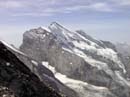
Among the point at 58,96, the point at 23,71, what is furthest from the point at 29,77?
the point at 58,96

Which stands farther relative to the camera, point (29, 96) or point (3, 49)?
point (3, 49)

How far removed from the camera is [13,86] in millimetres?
33094

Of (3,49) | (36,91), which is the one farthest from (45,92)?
(3,49)

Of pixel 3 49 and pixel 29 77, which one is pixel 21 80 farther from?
pixel 3 49

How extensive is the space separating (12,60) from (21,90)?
5.67 metres

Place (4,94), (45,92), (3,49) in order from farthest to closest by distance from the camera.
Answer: (3,49) < (45,92) < (4,94)

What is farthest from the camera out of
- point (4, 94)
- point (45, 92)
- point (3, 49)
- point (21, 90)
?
point (3, 49)

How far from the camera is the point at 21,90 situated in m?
33.3

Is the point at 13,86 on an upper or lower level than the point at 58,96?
upper

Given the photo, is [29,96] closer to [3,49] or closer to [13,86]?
[13,86]

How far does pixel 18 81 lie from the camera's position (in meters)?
34.1

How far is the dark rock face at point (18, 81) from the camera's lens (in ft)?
108

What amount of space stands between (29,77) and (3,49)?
519 centimetres

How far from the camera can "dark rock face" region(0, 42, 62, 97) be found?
108 ft
